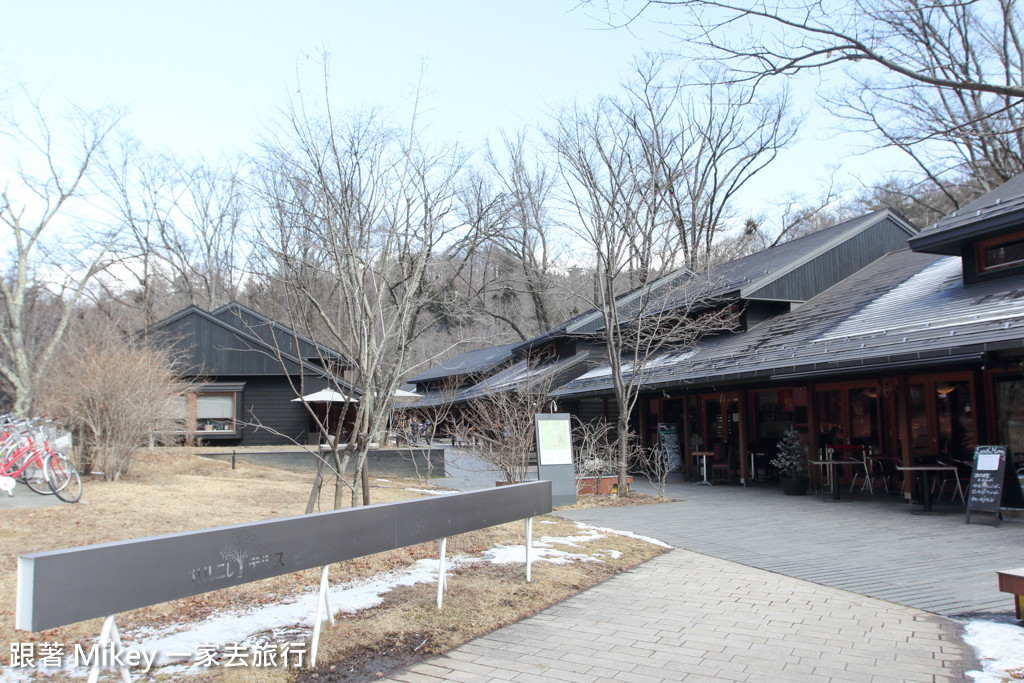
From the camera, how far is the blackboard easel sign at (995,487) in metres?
9.86

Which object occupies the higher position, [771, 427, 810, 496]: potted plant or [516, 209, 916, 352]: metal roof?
[516, 209, 916, 352]: metal roof

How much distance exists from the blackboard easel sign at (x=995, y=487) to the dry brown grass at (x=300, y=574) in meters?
4.90

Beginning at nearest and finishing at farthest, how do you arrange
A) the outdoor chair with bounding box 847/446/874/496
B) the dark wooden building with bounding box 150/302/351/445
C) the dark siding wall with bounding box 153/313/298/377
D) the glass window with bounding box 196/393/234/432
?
the outdoor chair with bounding box 847/446/874/496 < the dark wooden building with bounding box 150/302/351/445 < the glass window with bounding box 196/393/234/432 < the dark siding wall with bounding box 153/313/298/377

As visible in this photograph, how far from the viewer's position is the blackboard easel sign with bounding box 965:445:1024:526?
388 inches

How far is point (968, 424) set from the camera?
41.3 feet

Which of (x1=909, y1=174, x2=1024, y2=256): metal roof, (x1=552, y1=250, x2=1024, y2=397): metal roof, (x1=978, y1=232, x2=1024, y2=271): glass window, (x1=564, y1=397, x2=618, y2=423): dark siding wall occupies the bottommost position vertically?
(x1=564, y1=397, x2=618, y2=423): dark siding wall

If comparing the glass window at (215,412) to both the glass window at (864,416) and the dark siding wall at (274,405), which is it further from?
the glass window at (864,416)

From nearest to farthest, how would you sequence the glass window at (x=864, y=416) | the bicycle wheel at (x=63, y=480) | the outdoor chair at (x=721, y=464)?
the bicycle wheel at (x=63, y=480) → the glass window at (x=864, y=416) → the outdoor chair at (x=721, y=464)

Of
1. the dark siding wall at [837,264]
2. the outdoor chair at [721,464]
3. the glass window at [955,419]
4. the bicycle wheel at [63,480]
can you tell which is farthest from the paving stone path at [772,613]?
the dark siding wall at [837,264]

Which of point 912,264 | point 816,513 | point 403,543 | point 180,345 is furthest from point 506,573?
point 180,345

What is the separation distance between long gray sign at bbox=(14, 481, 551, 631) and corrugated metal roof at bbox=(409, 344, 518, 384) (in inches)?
1113

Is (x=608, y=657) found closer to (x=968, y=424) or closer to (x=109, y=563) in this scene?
(x=109, y=563)

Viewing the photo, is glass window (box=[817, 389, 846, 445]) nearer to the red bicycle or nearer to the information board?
the information board

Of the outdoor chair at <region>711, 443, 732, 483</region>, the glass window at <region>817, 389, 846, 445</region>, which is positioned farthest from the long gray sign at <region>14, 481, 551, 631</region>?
the outdoor chair at <region>711, 443, 732, 483</region>
